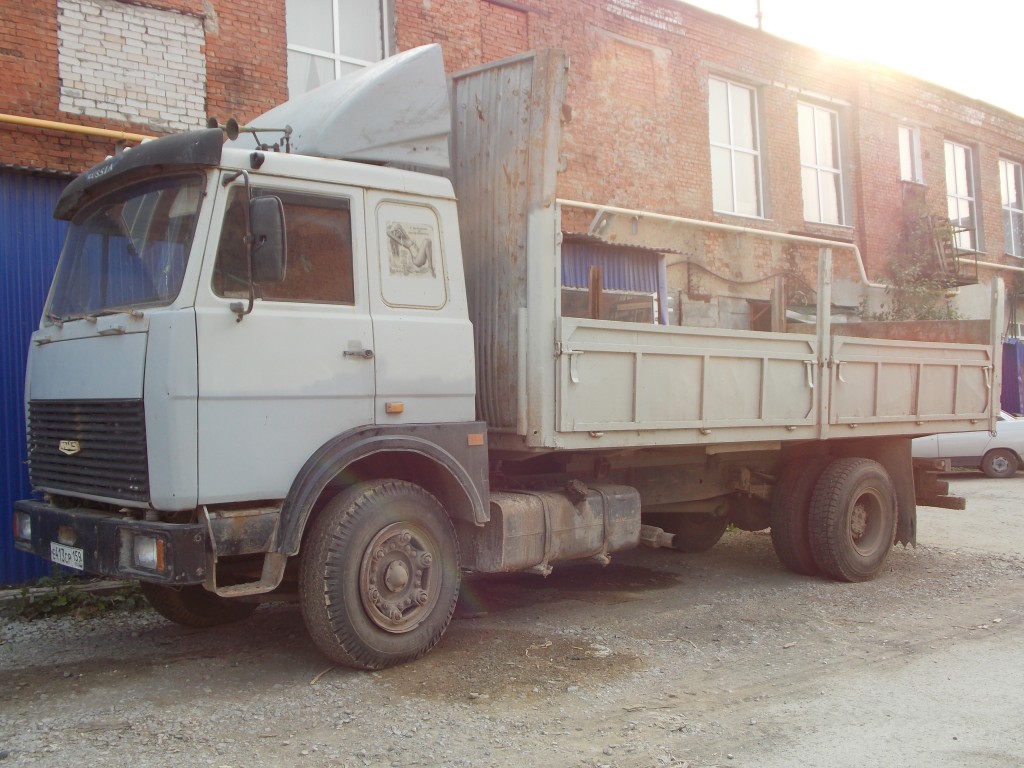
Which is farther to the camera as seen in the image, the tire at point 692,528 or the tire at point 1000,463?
the tire at point 1000,463

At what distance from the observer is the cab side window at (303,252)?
4.52 m

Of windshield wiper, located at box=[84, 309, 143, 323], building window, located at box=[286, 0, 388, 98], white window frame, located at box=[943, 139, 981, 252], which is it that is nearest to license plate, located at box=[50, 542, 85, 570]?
windshield wiper, located at box=[84, 309, 143, 323]

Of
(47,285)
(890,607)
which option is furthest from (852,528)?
(47,285)

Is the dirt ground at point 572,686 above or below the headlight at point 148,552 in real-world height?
below

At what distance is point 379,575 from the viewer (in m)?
4.84

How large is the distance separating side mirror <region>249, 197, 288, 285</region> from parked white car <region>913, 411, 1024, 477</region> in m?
13.3

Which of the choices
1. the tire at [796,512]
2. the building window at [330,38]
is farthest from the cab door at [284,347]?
the building window at [330,38]

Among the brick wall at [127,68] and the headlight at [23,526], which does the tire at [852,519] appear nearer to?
the headlight at [23,526]

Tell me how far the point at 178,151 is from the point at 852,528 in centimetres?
573

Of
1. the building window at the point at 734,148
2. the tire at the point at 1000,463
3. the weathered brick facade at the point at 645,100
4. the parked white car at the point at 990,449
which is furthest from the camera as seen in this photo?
the tire at the point at 1000,463

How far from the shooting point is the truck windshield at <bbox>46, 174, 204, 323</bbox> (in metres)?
4.56

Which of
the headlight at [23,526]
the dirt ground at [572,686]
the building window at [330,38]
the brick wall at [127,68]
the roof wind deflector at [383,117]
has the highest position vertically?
the building window at [330,38]

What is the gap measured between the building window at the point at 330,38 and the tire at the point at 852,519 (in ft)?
20.6

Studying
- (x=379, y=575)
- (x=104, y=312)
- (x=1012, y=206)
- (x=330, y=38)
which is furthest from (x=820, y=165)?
(x=104, y=312)
